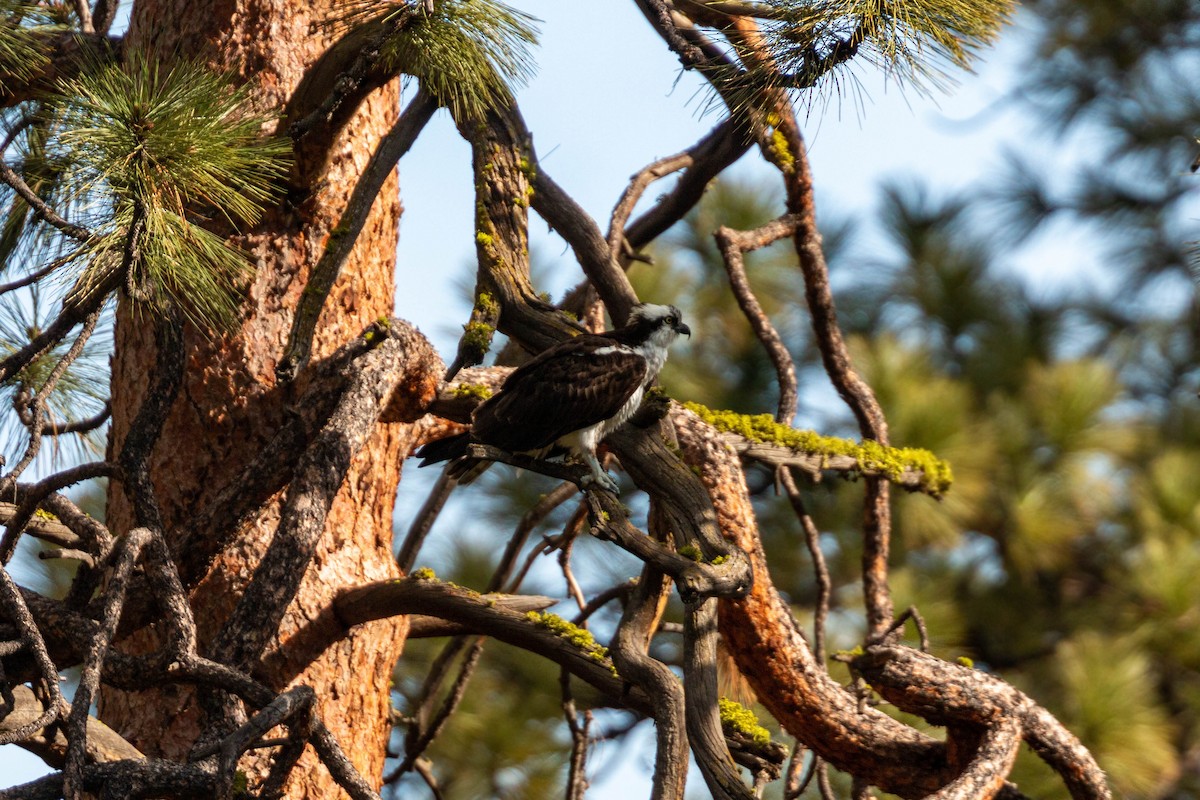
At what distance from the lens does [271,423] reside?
3.88m

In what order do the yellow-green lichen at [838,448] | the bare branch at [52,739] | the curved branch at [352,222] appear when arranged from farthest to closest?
the yellow-green lichen at [838,448], the curved branch at [352,222], the bare branch at [52,739]

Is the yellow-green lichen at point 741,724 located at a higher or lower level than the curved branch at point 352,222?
lower

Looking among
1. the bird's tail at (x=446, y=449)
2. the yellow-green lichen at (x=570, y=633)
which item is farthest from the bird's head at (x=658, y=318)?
the yellow-green lichen at (x=570, y=633)

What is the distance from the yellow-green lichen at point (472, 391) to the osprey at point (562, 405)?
0.07 metres

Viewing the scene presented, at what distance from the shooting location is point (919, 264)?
8203mm

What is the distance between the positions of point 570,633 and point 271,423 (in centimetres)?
114

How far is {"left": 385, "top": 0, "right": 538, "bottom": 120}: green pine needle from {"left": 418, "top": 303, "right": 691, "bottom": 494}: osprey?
81cm

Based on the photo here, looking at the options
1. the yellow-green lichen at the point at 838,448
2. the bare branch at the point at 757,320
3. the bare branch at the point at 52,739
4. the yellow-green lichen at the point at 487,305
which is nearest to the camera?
the bare branch at the point at 52,739

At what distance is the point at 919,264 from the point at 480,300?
531 cm

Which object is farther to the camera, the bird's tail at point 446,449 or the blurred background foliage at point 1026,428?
the blurred background foliage at point 1026,428

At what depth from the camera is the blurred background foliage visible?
6.53 m

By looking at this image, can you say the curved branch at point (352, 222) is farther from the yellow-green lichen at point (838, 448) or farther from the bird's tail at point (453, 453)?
the yellow-green lichen at point (838, 448)

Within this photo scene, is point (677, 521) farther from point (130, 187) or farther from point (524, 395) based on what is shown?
point (130, 187)

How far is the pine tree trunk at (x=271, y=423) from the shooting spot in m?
3.78
